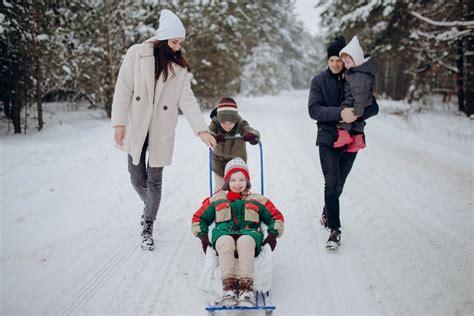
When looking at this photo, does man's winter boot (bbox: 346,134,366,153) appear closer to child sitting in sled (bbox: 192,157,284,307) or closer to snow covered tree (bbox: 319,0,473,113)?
child sitting in sled (bbox: 192,157,284,307)

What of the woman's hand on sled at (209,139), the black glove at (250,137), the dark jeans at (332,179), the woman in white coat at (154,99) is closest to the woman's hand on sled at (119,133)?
the woman in white coat at (154,99)

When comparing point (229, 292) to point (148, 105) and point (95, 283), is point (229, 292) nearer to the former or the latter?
point (95, 283)

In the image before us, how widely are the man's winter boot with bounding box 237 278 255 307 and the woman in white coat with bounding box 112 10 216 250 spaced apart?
1445 mm

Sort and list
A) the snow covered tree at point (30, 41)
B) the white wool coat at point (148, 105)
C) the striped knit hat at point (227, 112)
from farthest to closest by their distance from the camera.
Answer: the snow covered tree at point (30, 41), the striped knit hat at point (227, 112), the white wool coat at point (148, 105)

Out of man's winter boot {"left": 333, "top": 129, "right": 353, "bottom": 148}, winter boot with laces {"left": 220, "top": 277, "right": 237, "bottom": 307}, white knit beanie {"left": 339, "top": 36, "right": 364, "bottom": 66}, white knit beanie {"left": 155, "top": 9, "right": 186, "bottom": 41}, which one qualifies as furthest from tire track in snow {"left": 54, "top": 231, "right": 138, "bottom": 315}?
white knit beanie {"left": 339, "top": 36, "right": 364, "bottom": 66}

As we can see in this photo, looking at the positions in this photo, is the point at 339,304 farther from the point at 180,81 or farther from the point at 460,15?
the point at 460,15

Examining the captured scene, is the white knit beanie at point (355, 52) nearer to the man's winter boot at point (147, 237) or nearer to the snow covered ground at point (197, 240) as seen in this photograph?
the snow covered ground at point (197, 240)

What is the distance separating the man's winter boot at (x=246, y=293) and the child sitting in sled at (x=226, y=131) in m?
1.81

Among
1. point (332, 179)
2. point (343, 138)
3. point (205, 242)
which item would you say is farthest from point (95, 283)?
point (343, 138)

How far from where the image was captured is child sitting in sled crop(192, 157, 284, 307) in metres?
2.89

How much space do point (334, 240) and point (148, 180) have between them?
218 centimetres

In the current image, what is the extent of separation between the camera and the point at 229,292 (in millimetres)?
2846

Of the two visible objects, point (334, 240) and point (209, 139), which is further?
point (334, 240)

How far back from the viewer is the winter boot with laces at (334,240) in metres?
3.91
